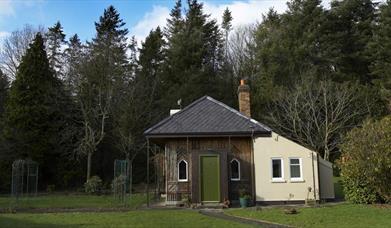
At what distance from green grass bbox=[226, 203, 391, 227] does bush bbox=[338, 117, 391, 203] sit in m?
1.22

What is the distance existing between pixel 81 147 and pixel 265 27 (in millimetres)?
20982

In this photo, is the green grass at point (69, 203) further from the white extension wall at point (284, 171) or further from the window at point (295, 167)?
the window at point (295, 167)

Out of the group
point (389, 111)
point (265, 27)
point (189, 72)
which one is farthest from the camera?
point (265, 27)

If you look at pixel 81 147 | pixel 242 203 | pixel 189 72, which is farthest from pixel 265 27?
pixel 242 203

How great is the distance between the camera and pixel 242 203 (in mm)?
21156

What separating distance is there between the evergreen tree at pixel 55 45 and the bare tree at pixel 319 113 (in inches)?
872

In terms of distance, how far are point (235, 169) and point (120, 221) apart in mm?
8962

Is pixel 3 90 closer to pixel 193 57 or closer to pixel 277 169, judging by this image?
pixel 193 57

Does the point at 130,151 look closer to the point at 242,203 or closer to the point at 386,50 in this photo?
the point at 242,203

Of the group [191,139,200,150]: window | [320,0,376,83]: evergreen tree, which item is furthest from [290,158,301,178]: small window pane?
[320,0,376,83]: evergreen tree

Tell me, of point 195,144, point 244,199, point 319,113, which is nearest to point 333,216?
point 244,199

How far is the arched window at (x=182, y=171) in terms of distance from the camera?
907 inches

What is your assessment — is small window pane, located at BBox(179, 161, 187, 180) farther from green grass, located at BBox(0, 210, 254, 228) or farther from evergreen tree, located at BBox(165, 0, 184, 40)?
evergreen tree, located at BBox(165, 0, 184, 40)

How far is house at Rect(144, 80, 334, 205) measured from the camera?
72.6 feet
